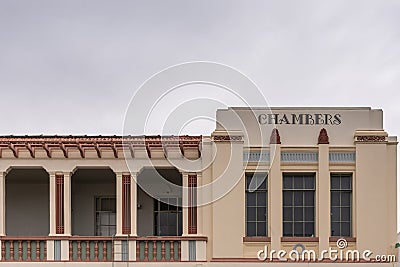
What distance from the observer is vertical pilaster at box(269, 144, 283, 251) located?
947 inches

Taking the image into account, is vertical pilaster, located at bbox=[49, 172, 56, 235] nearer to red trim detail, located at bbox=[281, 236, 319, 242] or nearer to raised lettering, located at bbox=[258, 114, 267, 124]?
raised lettering, located at bbox=[258, 114, 267, 124]

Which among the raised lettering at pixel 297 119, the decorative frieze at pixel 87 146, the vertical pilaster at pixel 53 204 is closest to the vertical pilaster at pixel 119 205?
the decorative frieze at pixel 87 146

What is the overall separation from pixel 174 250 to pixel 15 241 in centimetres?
479

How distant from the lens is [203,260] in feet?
79.2

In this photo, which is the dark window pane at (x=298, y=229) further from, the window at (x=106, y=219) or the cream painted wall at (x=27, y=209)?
the cream painted wall at (x=27, y=209)

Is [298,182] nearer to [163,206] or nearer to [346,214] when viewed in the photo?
[346,214]

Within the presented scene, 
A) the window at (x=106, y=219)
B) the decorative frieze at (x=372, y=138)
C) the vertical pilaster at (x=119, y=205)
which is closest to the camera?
the decorative frieze at (x=372, y=138)

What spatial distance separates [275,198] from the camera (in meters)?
24.1

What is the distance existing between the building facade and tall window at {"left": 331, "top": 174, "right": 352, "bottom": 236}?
0.03 metres

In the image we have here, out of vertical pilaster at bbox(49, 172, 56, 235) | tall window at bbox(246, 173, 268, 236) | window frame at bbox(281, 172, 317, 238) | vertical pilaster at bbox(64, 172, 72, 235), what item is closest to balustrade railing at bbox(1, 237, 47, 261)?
vertical pilaster at bbox(49, 172, 56, 235)

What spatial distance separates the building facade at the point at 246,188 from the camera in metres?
24.0

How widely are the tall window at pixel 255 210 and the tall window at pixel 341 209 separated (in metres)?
Result: 2.04

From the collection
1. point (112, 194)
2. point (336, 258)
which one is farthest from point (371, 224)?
point (112, 194)

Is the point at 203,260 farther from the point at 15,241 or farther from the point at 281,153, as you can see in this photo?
the point at 15,241
